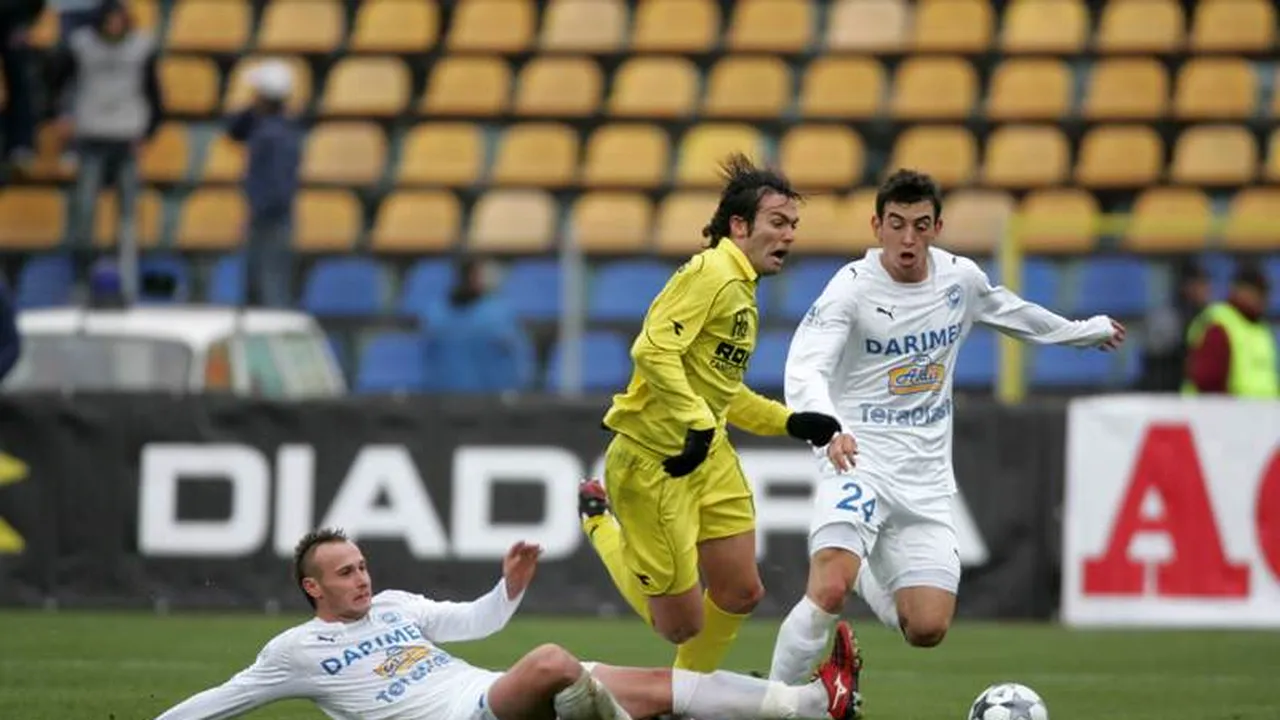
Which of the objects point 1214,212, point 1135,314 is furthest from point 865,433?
point 1214,212

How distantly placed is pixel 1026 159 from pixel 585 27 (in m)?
4.34

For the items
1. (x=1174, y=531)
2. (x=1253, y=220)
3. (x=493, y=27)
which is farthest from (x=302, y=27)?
(x=1174, y=531)

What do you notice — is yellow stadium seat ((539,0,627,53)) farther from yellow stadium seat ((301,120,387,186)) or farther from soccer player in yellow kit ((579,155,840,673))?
soccer player in yellow kit ((579,155,840,673))

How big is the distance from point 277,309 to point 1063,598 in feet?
21.5

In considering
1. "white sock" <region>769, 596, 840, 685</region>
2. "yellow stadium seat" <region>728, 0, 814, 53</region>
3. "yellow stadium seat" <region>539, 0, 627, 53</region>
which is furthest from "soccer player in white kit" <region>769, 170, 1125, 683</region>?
"yellow stadium seat" <region>539, 0, 627, 53</region>

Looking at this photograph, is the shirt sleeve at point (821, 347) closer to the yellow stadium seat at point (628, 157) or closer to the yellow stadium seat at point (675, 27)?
the yellow stadium seat at point (628, 157)

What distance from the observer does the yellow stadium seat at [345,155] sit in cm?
2184

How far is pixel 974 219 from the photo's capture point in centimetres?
1972

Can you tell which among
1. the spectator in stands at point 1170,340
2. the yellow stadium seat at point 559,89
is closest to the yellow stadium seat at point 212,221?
the yellow stadium seat at point 559,89

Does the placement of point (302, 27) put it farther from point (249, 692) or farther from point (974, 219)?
point (249, 692)

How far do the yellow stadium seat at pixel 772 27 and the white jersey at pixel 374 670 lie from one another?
44.9ft

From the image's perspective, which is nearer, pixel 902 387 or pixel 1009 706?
pixel 1009 706

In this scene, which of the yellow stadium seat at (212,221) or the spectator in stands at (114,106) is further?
the yellow stadium seat at (212,221)

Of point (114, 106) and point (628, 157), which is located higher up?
point (114, 106)
